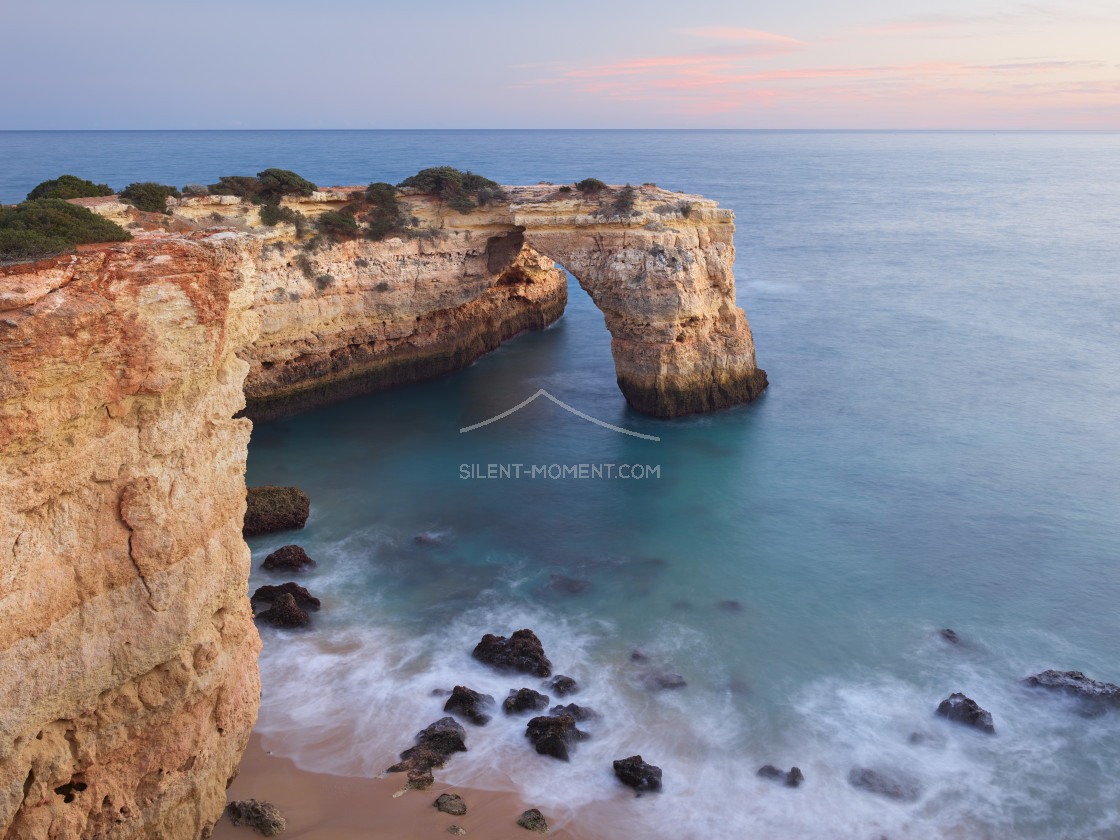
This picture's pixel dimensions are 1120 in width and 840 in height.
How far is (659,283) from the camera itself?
29297 mm

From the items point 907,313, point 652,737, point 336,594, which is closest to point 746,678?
point 652,737

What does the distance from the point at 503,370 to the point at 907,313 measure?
26.5 m

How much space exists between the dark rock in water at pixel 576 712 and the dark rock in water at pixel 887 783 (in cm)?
499

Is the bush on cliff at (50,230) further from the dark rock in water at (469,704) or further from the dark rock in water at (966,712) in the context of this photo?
the dark rock in water at (966,712)

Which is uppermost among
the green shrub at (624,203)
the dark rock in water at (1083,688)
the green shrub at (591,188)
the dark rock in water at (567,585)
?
the green shrub at (591,188)

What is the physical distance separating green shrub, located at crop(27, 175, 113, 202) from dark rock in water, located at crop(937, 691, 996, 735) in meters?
25.2

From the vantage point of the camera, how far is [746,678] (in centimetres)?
→ 1745

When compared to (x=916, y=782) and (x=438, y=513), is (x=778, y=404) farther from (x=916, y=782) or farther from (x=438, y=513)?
(x=916, y=782)

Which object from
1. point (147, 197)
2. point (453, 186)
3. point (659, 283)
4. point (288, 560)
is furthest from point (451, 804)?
point (453, 186)

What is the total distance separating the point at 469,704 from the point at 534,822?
10.7 feet

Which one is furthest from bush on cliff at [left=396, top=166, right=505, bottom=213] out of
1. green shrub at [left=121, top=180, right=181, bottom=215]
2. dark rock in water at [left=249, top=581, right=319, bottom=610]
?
dark rock in water at [left=249, top=581, right=319, bottom=610]

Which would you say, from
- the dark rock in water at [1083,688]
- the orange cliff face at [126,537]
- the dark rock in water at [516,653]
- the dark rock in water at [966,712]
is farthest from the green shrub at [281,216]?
the dark rock in water at [1083,688]

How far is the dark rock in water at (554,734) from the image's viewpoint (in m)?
14.9

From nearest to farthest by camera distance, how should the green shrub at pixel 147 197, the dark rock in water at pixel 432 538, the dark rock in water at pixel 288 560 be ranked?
the dark rock in water at pixel 288 560 → the dark rock in water at pixel 432 538 → the green shrub at pixel 147 197
